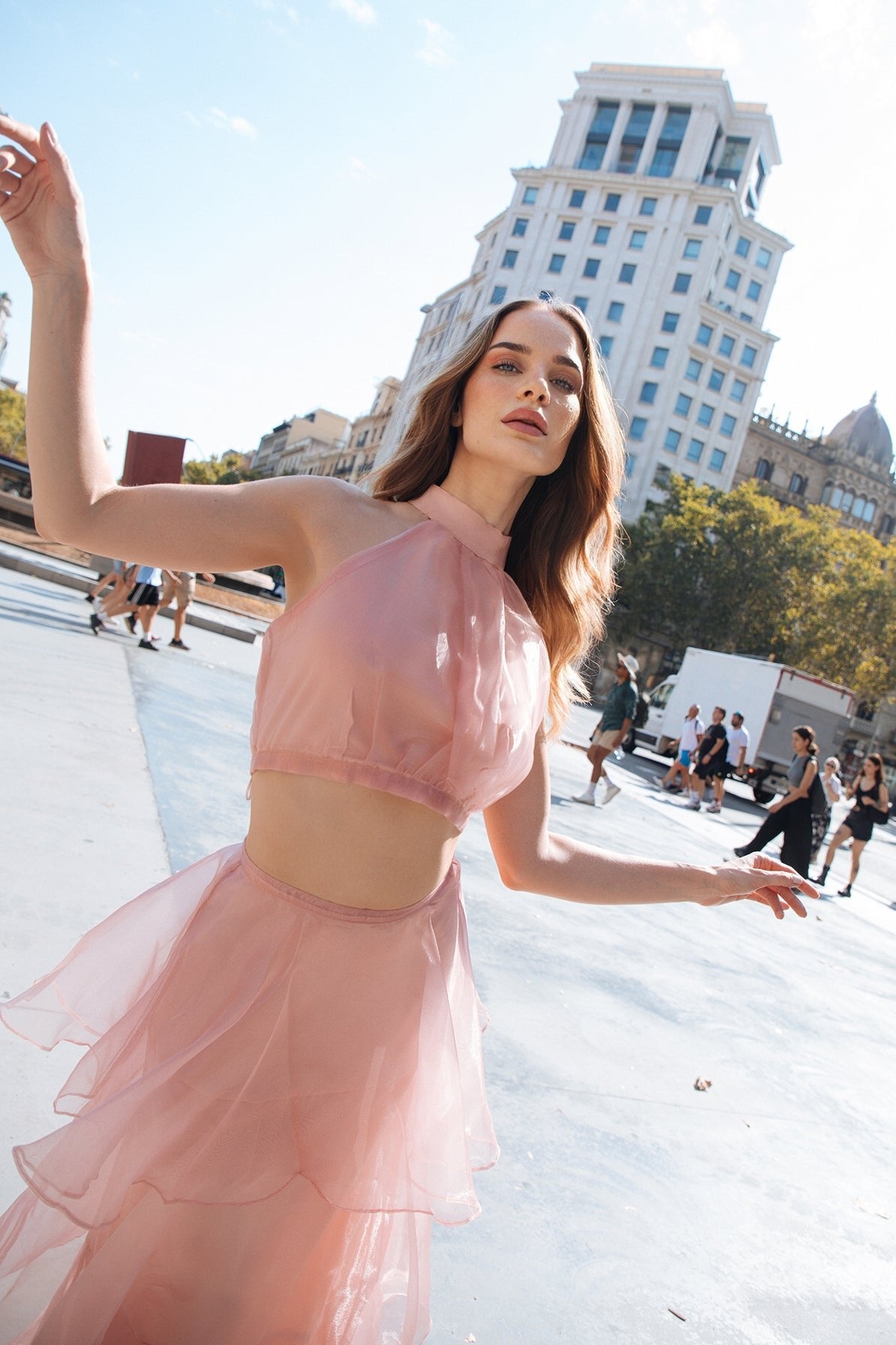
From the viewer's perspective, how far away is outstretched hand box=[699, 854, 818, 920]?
2.06m

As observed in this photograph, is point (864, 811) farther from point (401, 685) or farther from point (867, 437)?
point (867, 437)

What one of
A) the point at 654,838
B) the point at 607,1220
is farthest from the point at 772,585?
the point at 607,1220

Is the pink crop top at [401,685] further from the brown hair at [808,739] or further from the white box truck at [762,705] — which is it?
the white box truck at [762,705]

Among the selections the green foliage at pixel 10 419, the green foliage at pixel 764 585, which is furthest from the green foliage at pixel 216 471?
the green foliage at pixel 764 585

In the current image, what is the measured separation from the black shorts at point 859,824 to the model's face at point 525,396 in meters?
11.9

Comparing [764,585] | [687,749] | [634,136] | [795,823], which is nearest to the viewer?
[795,823]

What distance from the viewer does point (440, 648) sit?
1.56 metres

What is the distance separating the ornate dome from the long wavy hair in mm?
76285

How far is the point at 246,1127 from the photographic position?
55.7 inches

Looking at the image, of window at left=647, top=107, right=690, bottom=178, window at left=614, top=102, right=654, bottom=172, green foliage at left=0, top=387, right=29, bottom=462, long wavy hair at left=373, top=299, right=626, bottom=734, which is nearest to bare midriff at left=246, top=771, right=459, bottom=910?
long wavy hair at left=373, top=299, right=626, bottom=734

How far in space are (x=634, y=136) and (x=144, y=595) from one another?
69.1 metres

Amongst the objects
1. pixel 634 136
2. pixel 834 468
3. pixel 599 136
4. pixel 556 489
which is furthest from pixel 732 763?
pixel 599 136

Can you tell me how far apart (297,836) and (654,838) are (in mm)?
9575

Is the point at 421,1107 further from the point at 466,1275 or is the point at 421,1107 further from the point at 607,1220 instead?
the point at 607,1220
